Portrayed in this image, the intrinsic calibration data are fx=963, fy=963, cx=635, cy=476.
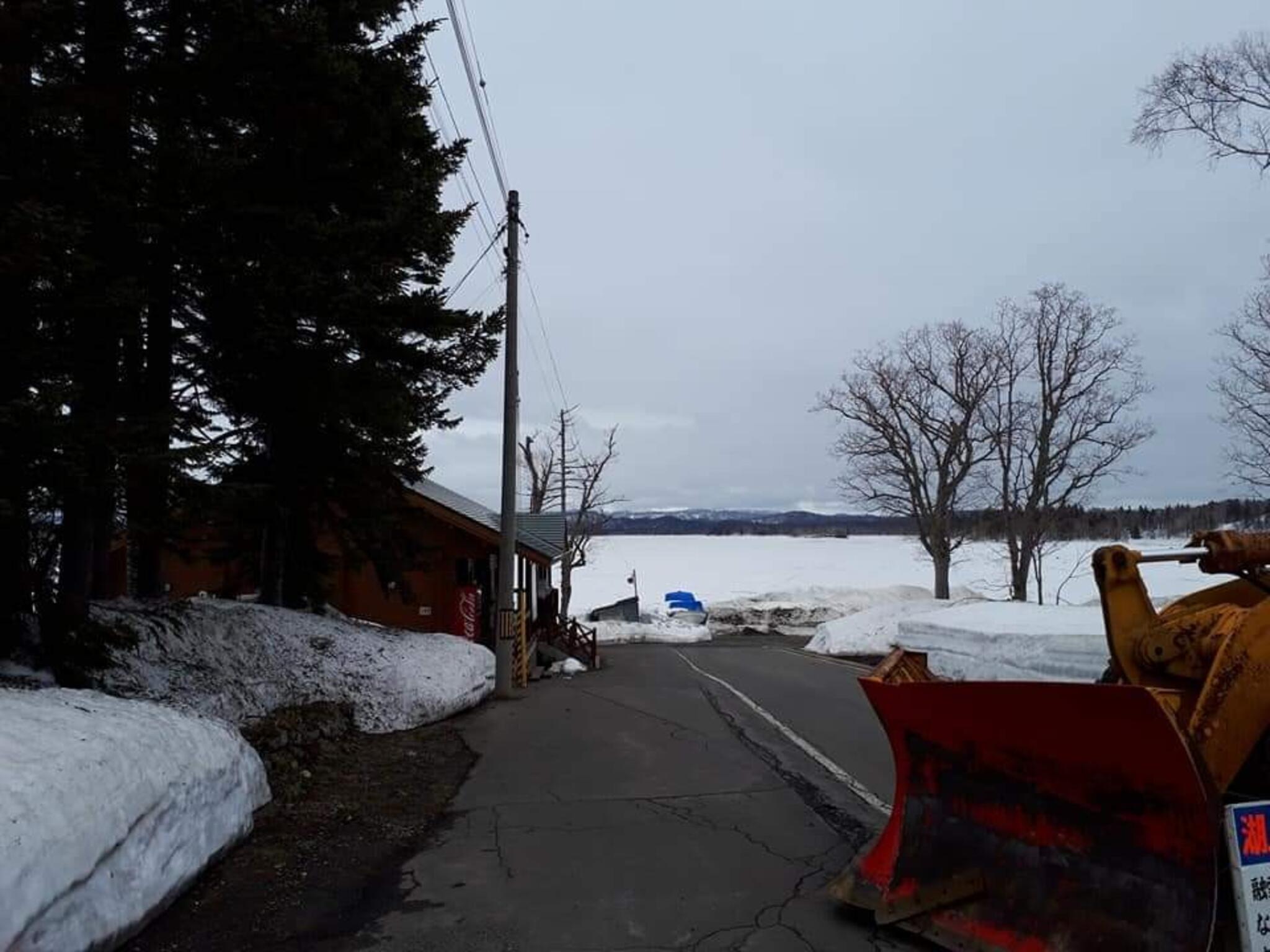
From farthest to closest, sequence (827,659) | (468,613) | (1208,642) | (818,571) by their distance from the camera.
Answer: (818,571) → (827,659) → (468,613) → (1208,642)

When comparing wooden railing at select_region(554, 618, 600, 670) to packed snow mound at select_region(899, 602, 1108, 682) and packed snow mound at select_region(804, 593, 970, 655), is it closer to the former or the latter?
packed snow mound at select_region(899, 602, 1108, 682)

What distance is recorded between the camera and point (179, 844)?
211 inches

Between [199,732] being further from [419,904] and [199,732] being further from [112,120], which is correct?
[112,120]

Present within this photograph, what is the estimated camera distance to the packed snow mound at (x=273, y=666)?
375 inches

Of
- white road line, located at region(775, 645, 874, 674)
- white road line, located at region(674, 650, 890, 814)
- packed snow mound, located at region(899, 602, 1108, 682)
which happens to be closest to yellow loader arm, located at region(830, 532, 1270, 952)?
white road line, located at region(674, 650, 890, 814)

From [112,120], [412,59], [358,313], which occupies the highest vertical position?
[412,59]

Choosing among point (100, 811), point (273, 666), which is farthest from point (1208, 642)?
point (273, 666)

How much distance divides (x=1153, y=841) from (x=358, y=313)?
8935 mm

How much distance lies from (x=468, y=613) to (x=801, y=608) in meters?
29.2

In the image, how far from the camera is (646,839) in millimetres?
6723

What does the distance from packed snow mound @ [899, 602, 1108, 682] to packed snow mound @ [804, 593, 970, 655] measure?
7.66 meters

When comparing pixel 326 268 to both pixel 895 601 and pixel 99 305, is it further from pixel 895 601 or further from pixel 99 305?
pixel 895 601

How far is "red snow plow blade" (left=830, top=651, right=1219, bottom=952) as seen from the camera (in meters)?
3.79

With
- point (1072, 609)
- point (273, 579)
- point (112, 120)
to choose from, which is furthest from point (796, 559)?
point (112, 120)
